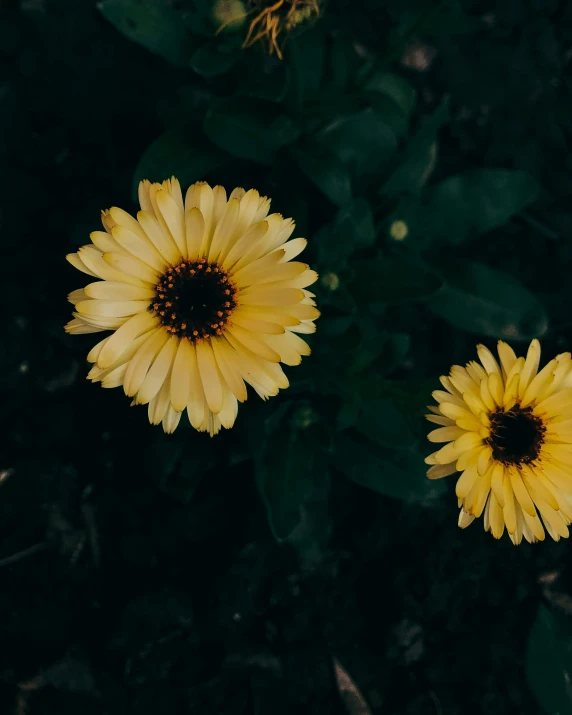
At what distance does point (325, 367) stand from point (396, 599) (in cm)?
101

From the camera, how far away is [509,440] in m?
1.56

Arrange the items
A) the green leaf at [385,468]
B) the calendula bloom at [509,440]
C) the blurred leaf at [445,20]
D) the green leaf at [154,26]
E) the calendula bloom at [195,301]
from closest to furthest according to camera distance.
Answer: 1. the calendula bloom at [195,301]
2. the calendula bloom at [509,440]
3. the blurred leaf at [445,20]
4. the green leaf at [154,26]
5. the green leaf at [385,468]

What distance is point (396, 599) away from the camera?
2.30 meters

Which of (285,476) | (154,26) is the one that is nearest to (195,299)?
(285,476)

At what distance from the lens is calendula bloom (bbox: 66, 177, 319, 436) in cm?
133

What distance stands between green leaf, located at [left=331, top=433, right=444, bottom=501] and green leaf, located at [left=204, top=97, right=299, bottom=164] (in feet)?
3.20

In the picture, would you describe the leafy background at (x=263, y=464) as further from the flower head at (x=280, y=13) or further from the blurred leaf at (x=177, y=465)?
the flower head at (x=280, y=13)

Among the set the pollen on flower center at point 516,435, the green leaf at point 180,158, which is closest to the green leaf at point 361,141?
the green leaf at point 180,158

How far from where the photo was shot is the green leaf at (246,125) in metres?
1.79

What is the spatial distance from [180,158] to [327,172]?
18.1 inches

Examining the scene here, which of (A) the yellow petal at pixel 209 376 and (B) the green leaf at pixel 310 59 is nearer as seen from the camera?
(A) the yellow petal at pixel 209 376

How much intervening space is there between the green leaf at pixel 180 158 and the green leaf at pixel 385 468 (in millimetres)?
982

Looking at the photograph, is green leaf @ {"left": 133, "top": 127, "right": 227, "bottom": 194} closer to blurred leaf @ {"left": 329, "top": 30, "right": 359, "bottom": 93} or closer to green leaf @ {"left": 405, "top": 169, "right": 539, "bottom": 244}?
blurred leaf @ {"left": 329, "top": 30, "right": 359, "bottom": 93}

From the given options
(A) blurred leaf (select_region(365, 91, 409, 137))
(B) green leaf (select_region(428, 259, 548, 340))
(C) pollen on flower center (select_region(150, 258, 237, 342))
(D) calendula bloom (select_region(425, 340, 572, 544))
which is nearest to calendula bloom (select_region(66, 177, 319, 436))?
(C) pollen on flower center (select_region(150, 258, 237, 342))
